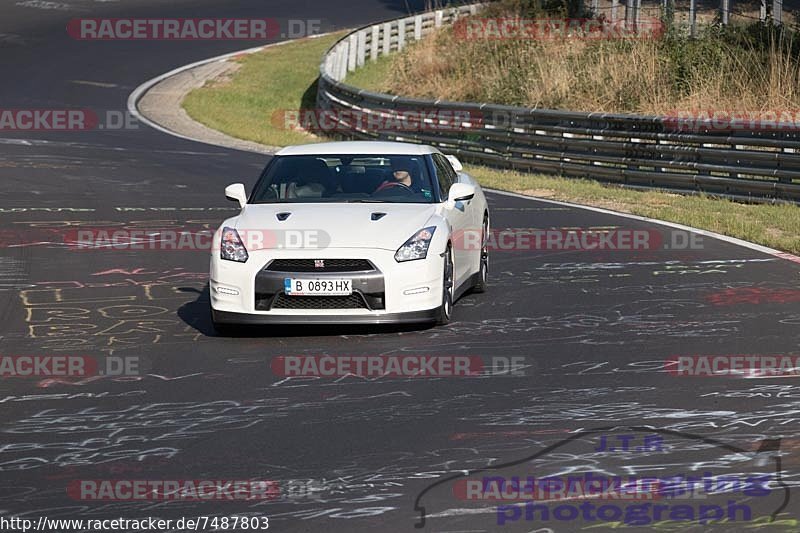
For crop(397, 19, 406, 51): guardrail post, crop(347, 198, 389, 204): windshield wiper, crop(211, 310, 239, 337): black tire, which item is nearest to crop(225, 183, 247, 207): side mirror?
crop(347, 198, 389, 204): windshield wiper

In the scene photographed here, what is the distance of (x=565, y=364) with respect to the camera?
30.9 feet

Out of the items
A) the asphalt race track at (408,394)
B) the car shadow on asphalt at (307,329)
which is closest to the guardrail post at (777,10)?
the asphalt race track at (408,394)

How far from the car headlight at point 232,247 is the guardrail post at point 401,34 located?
105 feet

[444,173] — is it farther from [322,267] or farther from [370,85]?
→ [370,85]

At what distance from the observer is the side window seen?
11.9 meters

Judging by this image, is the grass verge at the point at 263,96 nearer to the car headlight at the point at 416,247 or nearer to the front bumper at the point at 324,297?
the car headlight at the point at 416,247

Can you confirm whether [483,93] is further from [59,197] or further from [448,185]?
[448,185]

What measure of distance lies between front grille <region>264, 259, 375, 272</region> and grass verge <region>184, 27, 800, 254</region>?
20.9 feet

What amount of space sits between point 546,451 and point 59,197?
565 inches

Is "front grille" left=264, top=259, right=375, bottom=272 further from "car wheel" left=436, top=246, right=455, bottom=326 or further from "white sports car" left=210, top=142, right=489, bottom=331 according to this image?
"car wheel" left=436, top=246, right=455, bottom=326

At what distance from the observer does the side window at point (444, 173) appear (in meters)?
11.9

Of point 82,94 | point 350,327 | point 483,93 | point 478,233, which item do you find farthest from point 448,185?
point 82,94

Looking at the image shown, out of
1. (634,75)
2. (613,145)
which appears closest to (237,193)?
(613,145)

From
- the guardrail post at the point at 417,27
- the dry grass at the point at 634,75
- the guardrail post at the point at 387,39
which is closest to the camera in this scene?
the dry grass at the point at 634,75
